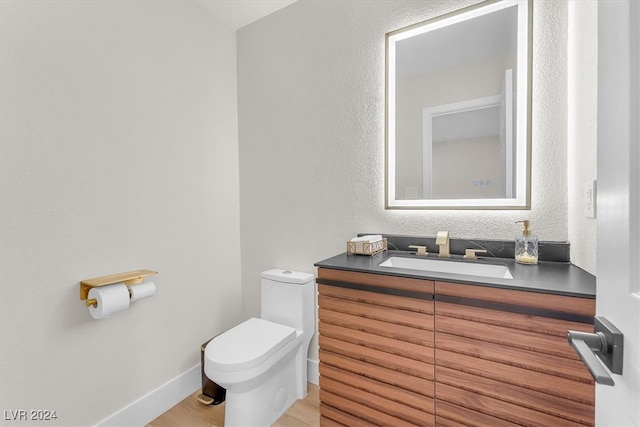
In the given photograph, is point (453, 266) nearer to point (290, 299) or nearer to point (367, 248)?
point (367, 248)

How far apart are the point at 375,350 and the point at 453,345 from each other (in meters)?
0.34

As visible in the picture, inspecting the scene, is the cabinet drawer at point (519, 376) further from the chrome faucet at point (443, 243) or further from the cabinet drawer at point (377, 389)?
the chrome faucet at point (443, 243)

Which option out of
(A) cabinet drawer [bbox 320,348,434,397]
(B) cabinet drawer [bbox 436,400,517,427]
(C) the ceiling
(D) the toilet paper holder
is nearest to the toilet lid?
(A) cabinet drawer [bbox 320,348,434,397]

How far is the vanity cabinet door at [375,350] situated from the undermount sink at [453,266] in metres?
0.21

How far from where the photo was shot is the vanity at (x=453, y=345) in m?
0.96

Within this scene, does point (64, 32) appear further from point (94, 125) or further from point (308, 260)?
point (308, 260)

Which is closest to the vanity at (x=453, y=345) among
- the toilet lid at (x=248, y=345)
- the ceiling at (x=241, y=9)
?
the toilet lid at (x=248, y=345)

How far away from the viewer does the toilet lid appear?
143 cm

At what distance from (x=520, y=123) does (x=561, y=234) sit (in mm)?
570

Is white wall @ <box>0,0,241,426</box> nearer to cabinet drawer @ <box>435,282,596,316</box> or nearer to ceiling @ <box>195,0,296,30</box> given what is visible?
ceiling @ <box>195,0,296,30</box>

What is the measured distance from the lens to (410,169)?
1.76 metres

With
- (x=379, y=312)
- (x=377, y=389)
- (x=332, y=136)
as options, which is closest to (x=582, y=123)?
(x=379, y=312)

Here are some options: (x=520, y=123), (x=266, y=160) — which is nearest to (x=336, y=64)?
(x=266, y=160)

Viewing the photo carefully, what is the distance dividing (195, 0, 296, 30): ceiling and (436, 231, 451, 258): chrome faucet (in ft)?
6.24
